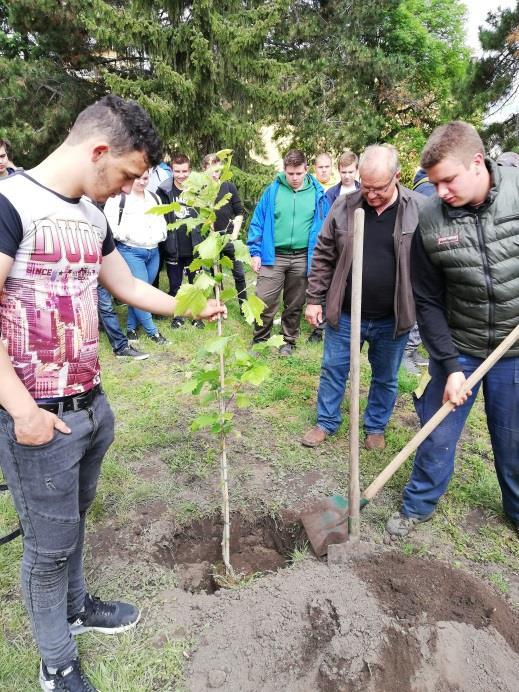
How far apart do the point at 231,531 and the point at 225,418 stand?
1.04 m

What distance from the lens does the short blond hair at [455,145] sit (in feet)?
7.23

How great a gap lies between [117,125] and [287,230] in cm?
395

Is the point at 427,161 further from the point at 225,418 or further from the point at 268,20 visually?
the point at 268,20

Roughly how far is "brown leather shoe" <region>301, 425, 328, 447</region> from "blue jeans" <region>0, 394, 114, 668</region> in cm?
220

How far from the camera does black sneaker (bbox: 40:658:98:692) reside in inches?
75.5

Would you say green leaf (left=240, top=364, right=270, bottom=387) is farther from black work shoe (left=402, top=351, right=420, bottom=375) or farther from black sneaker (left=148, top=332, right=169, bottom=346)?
black sneaker (left=148, top=332, right=169, bottom=346)

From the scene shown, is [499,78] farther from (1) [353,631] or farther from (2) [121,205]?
(1) [353,631]

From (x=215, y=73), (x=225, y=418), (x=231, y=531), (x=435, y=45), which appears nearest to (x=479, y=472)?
(x=231, y=531)

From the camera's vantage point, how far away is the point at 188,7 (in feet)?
31.2

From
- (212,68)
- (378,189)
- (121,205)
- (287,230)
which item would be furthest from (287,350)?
(212,68)

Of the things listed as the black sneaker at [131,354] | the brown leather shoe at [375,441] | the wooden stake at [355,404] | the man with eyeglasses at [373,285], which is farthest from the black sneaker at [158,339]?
the wooden stake at [355,404]

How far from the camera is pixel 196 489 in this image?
10.9 feet

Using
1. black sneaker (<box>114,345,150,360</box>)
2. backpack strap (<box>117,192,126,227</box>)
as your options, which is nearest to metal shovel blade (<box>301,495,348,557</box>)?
black sneaker (<box>114,345,150,360</box>)

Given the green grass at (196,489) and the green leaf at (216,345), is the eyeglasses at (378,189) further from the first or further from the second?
the green leaf at (216,345)
